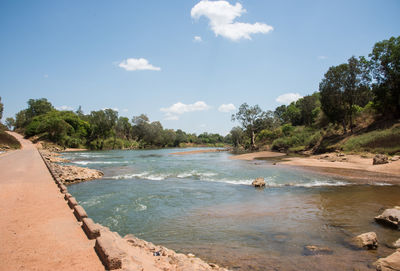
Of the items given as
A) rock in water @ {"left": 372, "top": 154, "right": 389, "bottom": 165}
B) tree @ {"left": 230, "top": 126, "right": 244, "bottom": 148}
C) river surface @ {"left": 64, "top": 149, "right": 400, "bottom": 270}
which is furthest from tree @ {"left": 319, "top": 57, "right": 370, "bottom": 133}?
tree @ {"left": 230, "top": 126, "right": 244, "bottom": 148}

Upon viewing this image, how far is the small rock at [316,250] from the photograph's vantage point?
21.1 ft

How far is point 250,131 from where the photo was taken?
71438 millimetres

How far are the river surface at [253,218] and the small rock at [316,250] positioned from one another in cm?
8

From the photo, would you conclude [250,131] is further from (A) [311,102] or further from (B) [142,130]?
(B) [142,130]

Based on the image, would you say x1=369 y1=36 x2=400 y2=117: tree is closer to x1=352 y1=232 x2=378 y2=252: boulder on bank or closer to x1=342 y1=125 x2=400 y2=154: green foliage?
x1=342 y1=125 x2=400 y2=154: green foliage

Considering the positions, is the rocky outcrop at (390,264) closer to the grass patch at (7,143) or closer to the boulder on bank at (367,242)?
the boulder on bank at (367,242)

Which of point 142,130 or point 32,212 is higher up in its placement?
point 142,130

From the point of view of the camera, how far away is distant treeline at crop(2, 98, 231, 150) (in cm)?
7794

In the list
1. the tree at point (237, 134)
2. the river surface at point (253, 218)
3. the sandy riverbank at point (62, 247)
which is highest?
the tree at point (237, 134)

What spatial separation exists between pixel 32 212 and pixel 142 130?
100543 mm

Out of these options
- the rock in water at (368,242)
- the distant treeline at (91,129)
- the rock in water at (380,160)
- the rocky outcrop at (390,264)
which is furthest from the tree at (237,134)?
the rocky outcrop at (390,264)

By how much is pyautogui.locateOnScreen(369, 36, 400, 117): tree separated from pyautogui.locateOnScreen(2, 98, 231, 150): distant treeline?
80594mm

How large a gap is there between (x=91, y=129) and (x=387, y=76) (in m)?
88.6

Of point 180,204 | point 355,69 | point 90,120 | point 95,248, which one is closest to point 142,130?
point 90,120
